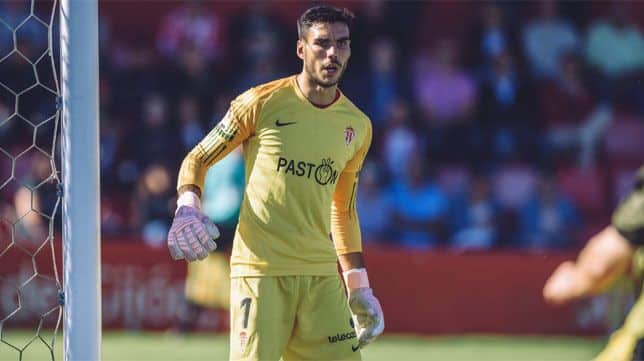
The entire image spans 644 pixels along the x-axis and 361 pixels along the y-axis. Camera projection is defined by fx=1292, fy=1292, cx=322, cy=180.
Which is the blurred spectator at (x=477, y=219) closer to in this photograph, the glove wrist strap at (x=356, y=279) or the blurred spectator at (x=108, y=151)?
the blurred spectator at (x=108, y=151)

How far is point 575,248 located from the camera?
1245 cm

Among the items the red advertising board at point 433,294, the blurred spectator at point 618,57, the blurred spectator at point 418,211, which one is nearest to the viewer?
the red advertising board at point 433,294

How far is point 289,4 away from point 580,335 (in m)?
5.37

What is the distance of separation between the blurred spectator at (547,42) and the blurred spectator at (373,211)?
2544 millimetres

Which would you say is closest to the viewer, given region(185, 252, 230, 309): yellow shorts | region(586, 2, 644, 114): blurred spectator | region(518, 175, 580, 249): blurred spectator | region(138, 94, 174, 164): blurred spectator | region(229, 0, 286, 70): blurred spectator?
region(185, 252, 230, 309): yellow shorts

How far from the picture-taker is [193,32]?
46.2 ft

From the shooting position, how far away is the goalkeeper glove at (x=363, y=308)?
5.88m

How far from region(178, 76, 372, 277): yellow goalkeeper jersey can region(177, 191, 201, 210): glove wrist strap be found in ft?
0.28

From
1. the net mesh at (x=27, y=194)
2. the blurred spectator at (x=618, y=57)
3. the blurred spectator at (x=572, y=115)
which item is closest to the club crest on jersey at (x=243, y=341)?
the net mesh at (x=27, y=194)

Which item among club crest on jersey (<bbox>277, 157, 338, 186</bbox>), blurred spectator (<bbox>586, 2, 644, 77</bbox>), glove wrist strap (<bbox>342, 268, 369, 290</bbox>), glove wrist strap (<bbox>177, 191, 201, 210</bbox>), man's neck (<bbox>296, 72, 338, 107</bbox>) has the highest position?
blurred spectator (<bbox>586, 2, 644, 77</bbox>)

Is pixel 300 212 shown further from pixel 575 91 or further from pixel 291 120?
→ pixel 575 91

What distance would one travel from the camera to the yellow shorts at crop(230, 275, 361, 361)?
18.1 ft

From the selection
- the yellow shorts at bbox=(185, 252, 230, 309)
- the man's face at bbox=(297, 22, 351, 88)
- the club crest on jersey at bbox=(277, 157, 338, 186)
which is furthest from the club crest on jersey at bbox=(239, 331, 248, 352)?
the yellow shorts at bbox=(185, 252, 230, 309)

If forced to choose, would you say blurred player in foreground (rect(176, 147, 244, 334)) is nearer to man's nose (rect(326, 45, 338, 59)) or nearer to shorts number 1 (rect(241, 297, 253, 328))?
man's nose (rect(326, 45, 338, 59))
